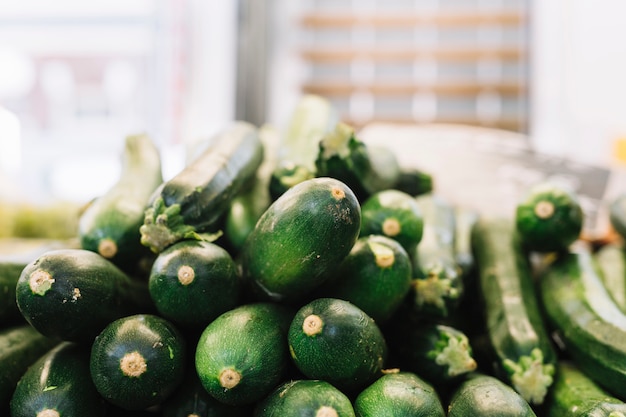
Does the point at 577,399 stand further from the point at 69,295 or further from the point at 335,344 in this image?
the point at 69,295

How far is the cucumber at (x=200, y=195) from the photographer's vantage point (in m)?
0.99

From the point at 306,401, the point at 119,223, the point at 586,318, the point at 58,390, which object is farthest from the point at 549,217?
the point at 58,390

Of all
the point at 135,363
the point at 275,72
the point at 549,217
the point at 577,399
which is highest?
the point at 275,72

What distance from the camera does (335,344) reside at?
33.0 inches

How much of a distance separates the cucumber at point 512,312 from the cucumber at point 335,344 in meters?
0.30

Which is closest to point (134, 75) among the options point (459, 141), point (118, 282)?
point (459, 141)

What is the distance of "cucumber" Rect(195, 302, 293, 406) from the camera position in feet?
2.73

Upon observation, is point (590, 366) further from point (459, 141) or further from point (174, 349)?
point (459, 141)

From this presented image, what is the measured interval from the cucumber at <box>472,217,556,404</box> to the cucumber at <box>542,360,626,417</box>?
0.08 feet

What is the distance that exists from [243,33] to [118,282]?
3608 millimetres

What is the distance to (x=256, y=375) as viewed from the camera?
2.77ft

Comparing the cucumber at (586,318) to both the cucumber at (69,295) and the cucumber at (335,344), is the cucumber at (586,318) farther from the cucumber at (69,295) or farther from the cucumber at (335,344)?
the cucumber at (69,295)

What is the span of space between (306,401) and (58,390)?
15.1 inches

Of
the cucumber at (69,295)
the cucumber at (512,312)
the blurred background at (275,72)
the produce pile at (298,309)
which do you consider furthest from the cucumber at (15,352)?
the blurred background at (275,72)
